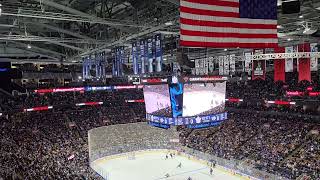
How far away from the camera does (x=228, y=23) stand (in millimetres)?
11742

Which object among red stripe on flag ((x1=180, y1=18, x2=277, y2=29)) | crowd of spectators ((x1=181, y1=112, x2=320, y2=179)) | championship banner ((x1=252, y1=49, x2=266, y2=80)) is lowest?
crowd of spectators ((x1=181, y1=112, x2=320, y2=179))

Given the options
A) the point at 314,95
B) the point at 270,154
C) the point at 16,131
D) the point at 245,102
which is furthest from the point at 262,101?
the point at 16,131

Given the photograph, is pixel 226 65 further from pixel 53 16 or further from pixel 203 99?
pixel 53 16

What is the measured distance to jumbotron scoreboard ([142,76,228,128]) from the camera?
22.2m

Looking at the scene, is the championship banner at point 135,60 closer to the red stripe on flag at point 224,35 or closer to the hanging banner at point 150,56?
the hanging banner at point 150,56

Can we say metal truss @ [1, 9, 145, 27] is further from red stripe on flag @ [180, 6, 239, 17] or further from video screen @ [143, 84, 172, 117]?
red stripe on flag @ [180, 6, 239, 17]

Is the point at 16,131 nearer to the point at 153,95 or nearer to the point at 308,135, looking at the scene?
the point at 153,95

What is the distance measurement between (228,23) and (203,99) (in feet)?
→ 39.1

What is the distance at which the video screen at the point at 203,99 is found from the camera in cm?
2241

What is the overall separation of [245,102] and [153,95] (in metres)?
22.7

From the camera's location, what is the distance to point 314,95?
34094 millimetres

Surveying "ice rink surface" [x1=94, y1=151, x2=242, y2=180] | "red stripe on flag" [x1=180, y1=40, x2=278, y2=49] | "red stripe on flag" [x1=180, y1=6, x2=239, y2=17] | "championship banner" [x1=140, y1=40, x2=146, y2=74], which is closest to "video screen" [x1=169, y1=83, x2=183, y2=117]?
"championship banner" [x1=140, y1=40, x2=146, y2=74]

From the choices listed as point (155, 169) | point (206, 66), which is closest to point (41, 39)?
point (206, 66)

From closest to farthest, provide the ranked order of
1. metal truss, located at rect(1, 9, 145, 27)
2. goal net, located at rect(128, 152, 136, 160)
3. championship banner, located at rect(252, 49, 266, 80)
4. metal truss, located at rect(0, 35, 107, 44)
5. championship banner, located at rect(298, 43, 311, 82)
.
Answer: metal truss, located at rect(1, 9, 145, 27), championship banner, located at rect(298, 43, 311, 82), metal truss, located at rect(0, 35, 107, 44), championship banner, located at rect(252, 49, 266, 80), goal net, located at rect(128, 152, 136, 160)
